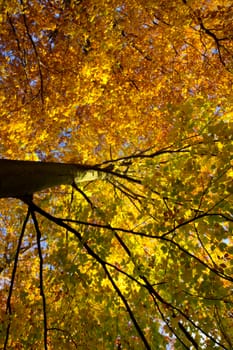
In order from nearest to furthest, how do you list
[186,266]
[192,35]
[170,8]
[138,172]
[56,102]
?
[186,266]
[138,172]
[170,8]
[56,102]
[192,35]

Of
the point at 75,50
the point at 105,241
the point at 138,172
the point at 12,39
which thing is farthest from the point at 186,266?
the point at 12,39

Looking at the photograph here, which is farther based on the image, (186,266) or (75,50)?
(75,50)

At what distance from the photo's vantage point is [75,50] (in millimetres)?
8609

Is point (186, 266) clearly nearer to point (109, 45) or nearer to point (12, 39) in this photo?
point (109, 45)

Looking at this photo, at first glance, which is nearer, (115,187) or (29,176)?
(29,176)

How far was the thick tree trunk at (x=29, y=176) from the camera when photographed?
304 centimetres

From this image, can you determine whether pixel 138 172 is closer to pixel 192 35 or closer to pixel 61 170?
pixel 61 170

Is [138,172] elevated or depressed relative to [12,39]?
depressed

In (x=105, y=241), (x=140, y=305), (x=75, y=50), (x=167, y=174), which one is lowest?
(x=140, y=305)

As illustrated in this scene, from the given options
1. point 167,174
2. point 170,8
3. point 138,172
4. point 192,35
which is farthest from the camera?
point 192,35

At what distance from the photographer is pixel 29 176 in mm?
3215

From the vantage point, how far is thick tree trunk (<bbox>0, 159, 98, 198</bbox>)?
120 inches

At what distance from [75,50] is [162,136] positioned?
3264 millimetres

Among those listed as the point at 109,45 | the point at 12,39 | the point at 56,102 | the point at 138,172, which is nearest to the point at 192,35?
the point at 109,45
